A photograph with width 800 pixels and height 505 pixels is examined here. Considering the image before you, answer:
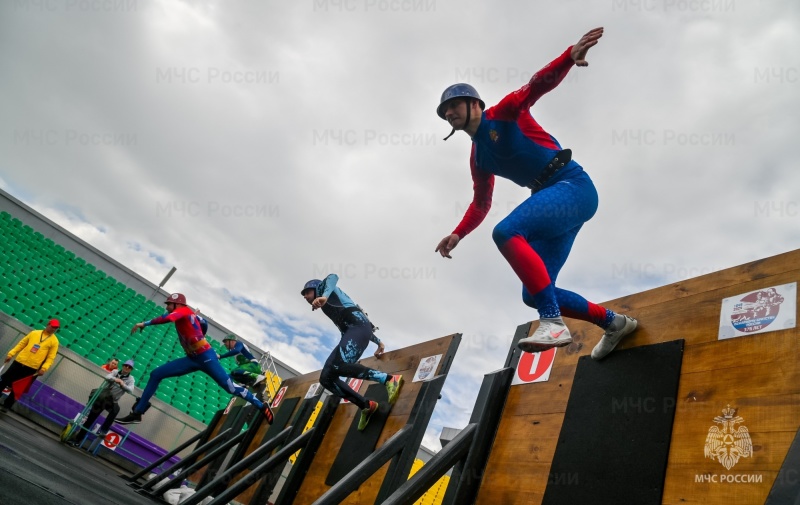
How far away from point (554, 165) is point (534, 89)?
45 centimetres

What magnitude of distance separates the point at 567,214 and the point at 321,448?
12.0 feet

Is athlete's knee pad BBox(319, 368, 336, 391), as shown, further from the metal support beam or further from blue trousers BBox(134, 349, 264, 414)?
blue trousers BBox(134, 349, 264, 414)

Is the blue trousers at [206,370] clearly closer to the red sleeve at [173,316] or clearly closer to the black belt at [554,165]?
the red sleeve at [173,316]

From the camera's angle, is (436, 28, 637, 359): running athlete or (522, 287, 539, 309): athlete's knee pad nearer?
(436, 28, 637, 359): running athlete

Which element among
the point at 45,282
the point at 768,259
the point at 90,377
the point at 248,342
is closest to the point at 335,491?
the point at 768,259

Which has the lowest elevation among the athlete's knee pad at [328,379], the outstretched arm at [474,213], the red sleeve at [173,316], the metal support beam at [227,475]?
the metal support beam at [227,475]

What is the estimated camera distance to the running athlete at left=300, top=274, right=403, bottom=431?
438 centimetres

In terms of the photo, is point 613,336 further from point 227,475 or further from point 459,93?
point 227,475

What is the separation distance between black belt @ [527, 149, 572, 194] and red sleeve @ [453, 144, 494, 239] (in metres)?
0.38

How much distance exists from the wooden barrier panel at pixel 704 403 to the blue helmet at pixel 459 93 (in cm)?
150

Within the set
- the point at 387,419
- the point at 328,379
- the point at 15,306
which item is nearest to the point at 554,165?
the point at 387,419

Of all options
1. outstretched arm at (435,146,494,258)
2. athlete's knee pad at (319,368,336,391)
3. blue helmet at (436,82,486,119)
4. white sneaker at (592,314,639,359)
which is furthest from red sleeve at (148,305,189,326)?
white sneaker at (592,314,639,359)

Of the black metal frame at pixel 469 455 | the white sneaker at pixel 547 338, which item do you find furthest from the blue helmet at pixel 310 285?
the white sneaker at pixel 547 338

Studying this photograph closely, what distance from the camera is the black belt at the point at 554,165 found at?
263 cm
